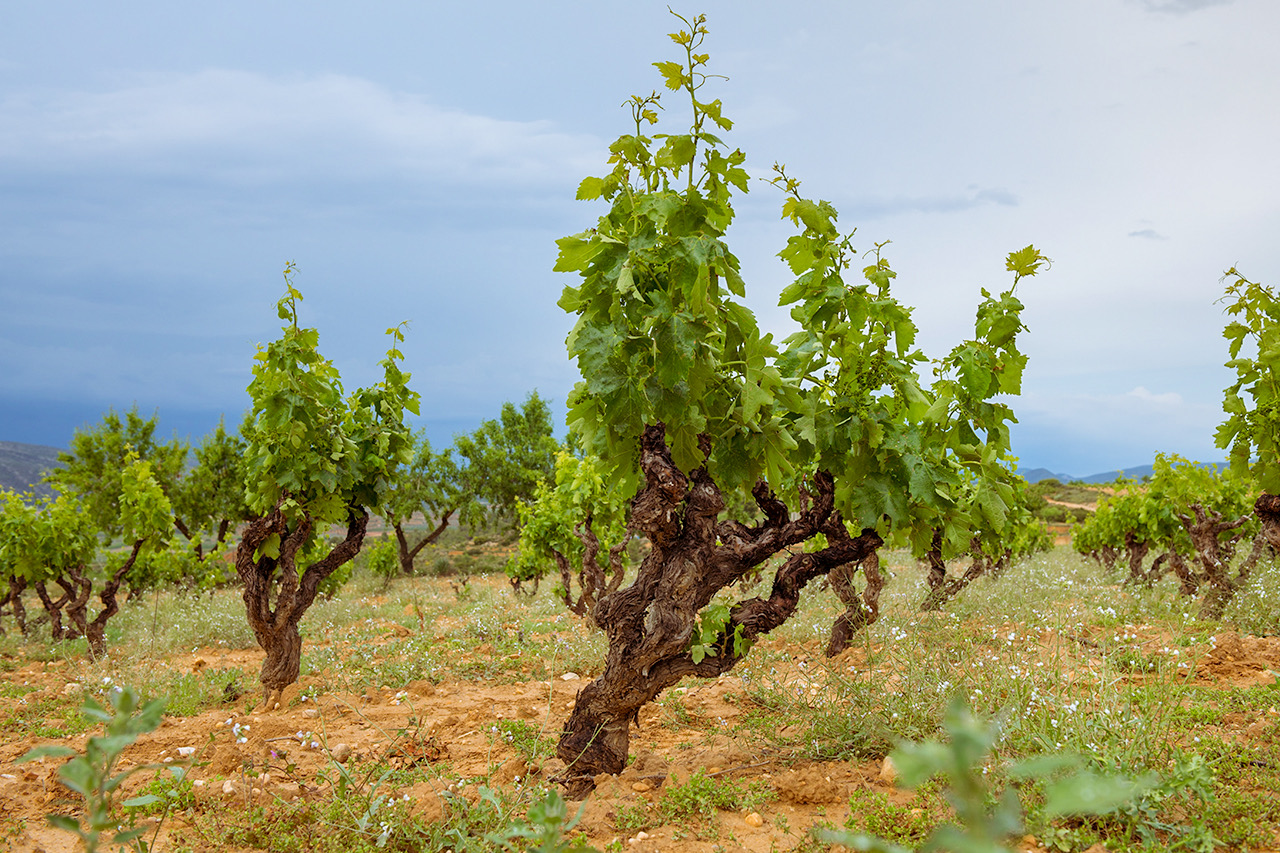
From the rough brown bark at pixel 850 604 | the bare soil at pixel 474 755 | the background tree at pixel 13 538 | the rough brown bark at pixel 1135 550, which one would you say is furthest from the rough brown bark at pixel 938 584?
the background tree at pixel 13 538

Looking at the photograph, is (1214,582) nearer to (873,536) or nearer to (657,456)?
(873,536)

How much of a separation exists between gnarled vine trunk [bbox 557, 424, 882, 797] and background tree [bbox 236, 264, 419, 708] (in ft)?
12.3

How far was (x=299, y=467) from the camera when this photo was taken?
681cm

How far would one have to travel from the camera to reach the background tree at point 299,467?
675cm

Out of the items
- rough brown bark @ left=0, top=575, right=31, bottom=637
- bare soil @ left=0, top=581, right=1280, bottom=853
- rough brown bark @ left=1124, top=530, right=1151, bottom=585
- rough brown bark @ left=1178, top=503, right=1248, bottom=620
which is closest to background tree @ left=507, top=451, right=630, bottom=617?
bare soil @ left=0, top=581, right=1280, bottom=853

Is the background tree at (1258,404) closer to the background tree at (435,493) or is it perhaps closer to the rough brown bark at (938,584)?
the rough brown bark at (938,584)

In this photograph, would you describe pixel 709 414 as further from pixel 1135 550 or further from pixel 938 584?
pixel 1135 550

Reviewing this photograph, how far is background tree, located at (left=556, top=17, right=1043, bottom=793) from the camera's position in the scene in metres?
3.71

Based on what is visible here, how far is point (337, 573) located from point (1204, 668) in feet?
51.9

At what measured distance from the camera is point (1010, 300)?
4512 millimetres

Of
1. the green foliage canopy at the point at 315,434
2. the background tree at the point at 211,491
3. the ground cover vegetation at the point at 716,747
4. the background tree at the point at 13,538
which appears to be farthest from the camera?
the background tree at the point at 211,491

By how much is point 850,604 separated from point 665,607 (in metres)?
4.34

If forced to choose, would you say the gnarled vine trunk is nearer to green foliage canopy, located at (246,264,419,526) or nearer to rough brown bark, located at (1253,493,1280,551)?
green foliage canopy, located at (246,264,419,526)

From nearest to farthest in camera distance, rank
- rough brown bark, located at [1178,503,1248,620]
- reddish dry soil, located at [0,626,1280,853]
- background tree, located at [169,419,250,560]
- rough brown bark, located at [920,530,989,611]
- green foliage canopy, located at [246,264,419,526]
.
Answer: reddish dry soil, located at [0,626,1280,853], green foliage canopy, located at [246,264,419,526], rough brown bark, located at [1178,503,1248,620], rough brown bark, located at [920,530,989,611], background tree, located at [169,419,250,560]
